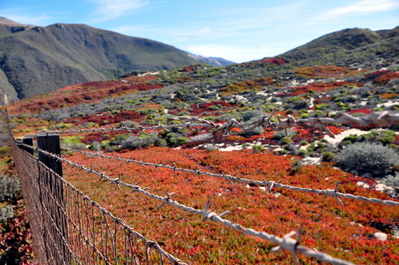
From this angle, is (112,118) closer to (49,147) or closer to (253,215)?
(253,215)

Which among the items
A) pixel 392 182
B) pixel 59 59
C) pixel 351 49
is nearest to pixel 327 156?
pixel 392 182

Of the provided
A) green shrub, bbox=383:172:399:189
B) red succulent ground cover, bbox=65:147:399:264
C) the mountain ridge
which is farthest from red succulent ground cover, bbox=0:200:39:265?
the mountain ridge

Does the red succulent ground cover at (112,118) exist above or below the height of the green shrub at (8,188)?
above

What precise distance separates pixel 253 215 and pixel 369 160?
745 centimetres

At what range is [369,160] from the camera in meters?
11.4

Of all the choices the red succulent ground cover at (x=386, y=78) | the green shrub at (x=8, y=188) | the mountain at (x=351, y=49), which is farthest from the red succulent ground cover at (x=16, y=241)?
the mountain at (x=351, y=49)

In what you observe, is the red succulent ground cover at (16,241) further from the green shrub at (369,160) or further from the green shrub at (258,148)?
the green shrub at (369,160)

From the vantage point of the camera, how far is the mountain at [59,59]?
11106cm

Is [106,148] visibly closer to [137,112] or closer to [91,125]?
[91,125]

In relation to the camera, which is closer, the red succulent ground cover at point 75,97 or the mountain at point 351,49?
the red succulent ground cover at point 75,97

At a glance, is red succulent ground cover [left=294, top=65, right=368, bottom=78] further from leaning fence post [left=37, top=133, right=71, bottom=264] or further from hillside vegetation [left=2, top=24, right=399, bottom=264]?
Answer: leaning fence post [left=37, top=133, right=71, bottom=264]

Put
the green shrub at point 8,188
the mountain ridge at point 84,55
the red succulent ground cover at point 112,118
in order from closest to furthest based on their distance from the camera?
the green shrub at point 8,188, the red succulent ground cover at point 112,118, the mountain ridge at point 84,55

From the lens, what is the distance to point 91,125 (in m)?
30.3

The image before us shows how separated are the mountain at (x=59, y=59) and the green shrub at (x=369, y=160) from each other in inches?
3524
